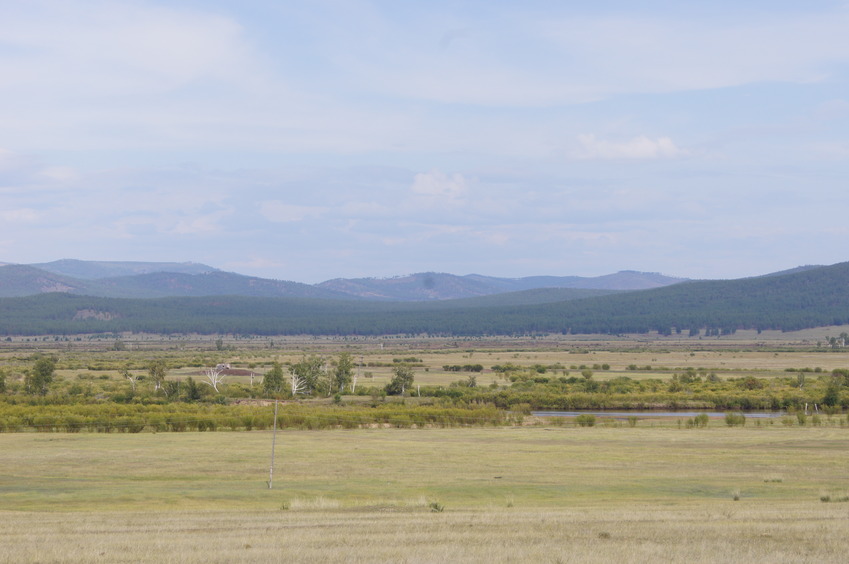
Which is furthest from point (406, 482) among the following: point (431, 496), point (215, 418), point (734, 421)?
point (734, 421)

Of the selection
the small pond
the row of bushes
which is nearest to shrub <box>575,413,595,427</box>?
the row of bushes

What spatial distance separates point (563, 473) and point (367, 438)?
11.6 metres

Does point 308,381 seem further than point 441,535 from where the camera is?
Yes

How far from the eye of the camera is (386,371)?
90688mm

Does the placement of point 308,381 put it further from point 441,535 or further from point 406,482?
point 441,535

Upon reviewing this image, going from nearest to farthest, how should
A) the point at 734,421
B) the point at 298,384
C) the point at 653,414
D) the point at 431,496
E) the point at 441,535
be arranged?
the point at 441,535 → the point at 431,496 → the point at 734,421 → the point at 653,414 → the point at 298,384

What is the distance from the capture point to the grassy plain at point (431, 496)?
555 inches

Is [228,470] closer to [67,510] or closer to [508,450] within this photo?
[67,510]

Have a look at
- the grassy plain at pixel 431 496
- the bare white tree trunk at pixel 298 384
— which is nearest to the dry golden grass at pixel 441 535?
the grassy plain at pixel 431 496

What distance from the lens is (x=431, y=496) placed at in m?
22.6

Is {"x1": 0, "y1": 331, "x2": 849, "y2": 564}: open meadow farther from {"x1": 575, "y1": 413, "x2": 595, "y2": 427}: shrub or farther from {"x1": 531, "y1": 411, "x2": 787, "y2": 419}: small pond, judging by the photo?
{"x1": 531, "y1": 411, "x2": 787, "y2": 419}: small pond

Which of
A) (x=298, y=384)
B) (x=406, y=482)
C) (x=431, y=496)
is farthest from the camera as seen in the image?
(x=298, y=384)

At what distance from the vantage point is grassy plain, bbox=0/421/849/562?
1409 centimetres

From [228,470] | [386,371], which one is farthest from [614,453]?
[386,371]
